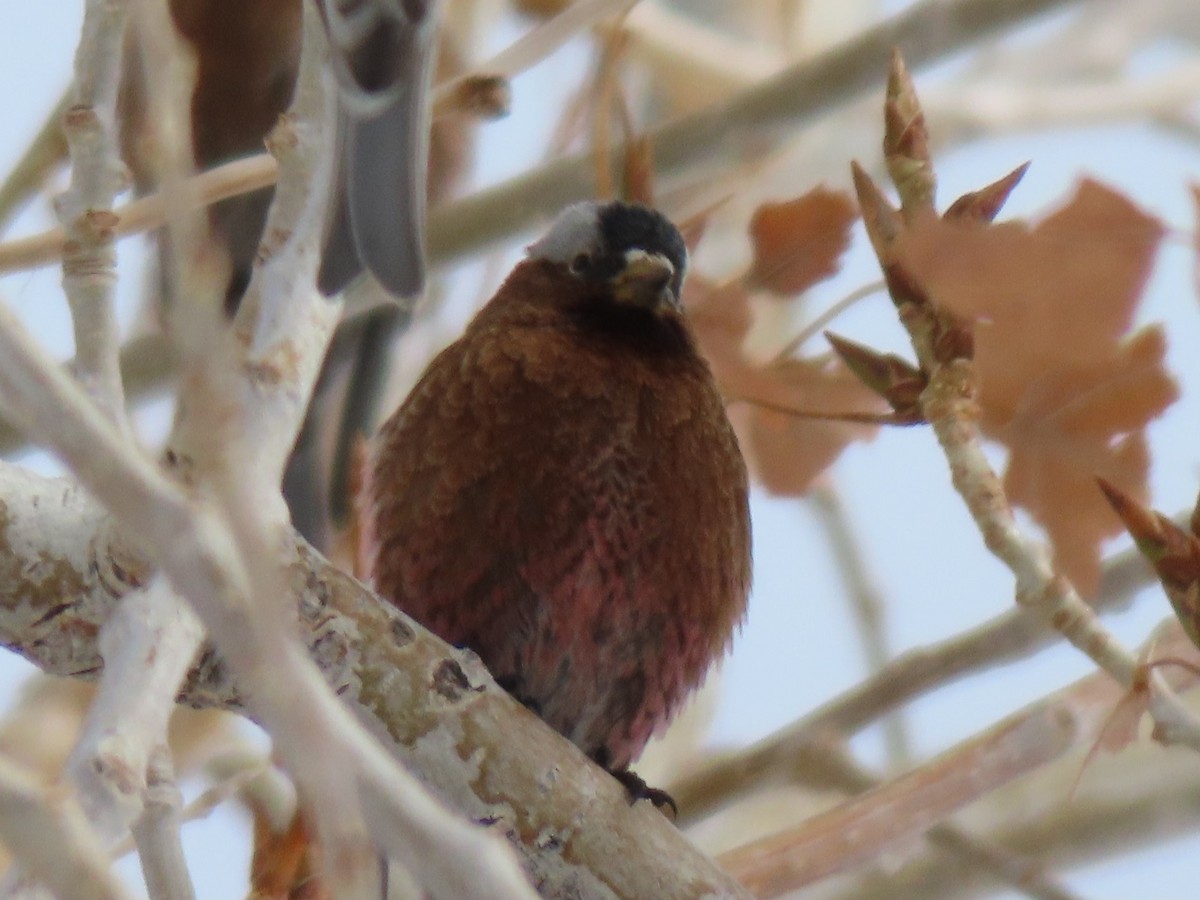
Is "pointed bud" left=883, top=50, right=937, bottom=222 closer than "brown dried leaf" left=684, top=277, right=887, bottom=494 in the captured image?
Yes

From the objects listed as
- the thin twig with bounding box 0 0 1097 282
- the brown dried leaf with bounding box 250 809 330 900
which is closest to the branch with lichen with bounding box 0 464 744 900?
the brown dried leaf with bounding box 250 809 330 900

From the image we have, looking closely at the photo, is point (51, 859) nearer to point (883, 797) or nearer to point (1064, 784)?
point (883, 797)

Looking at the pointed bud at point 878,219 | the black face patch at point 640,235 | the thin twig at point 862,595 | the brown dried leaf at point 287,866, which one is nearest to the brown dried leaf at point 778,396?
the black face patch at point 640,235

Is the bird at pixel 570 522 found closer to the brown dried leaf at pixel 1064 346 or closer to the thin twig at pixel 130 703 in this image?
the brown dried leaf at pixel 1064 346

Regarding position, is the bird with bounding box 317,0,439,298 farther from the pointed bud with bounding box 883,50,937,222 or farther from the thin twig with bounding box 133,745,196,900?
the thin twig with bounding box 133,745,196,900

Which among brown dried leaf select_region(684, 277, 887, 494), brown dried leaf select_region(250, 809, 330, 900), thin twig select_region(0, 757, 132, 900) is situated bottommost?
thin twig select_region(0, 757, 132, 900)

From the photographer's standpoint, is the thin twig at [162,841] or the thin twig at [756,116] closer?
Answer: the thin twig at [162,841]

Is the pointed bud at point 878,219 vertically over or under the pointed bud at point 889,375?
over
